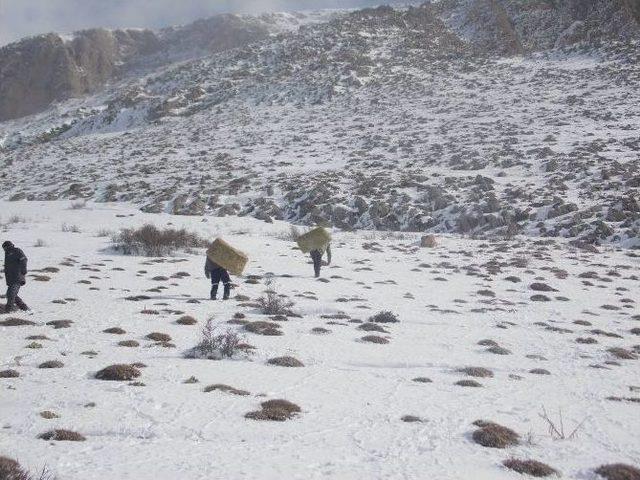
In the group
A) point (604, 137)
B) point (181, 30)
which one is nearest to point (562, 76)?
point (604, 137)

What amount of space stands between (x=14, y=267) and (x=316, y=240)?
11.4m

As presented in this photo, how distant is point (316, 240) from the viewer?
73.5ft

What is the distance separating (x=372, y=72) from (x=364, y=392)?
73.4 meters

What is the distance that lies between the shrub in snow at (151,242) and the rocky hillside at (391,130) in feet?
35.8

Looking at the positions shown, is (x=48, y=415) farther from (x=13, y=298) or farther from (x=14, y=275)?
(x=14, y=275)

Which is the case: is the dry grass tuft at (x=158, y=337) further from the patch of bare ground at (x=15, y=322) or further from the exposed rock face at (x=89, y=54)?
the exposed rock face at (x=89, y=54)

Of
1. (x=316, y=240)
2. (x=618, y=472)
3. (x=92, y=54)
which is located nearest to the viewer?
(x=618, y=472)

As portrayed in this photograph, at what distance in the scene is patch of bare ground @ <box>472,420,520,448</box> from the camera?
768 centimetres

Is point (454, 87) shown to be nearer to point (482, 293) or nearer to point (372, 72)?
point (372, 72)

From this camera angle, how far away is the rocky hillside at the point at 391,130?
37438 mm

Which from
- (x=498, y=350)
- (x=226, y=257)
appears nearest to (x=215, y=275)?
(x=226, y=257)

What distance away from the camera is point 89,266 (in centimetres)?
2141

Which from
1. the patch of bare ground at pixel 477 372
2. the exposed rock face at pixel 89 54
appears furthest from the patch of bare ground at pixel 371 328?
the exposed rock face at pixel 89 54

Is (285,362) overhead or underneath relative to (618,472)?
underneath
